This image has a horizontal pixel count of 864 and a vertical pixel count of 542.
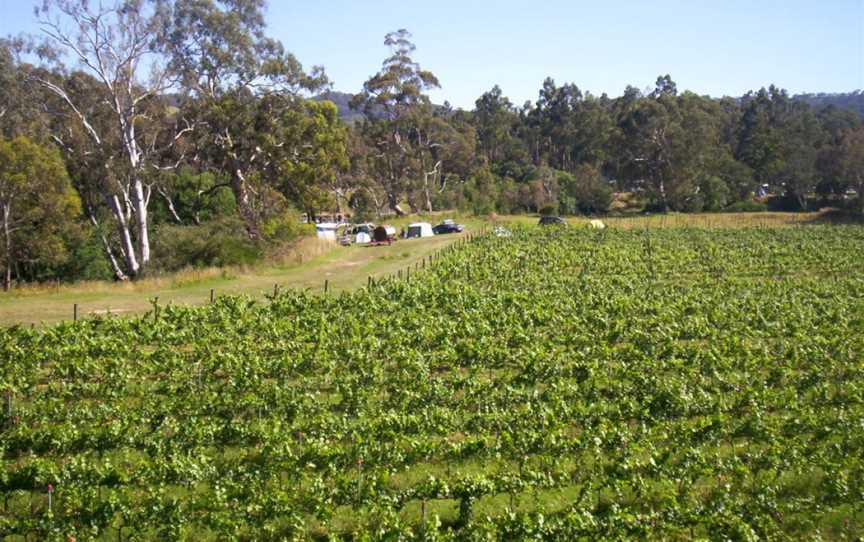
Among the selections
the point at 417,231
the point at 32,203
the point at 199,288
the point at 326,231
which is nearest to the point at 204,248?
the point at 199,288

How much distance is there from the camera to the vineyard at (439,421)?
29.4ft

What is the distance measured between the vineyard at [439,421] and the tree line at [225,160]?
45.0 feet

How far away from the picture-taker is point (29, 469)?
9.95 metres

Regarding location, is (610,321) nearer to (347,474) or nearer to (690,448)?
(690,448)

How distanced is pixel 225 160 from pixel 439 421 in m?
32.1

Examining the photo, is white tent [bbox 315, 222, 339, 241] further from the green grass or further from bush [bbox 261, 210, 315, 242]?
the green grass

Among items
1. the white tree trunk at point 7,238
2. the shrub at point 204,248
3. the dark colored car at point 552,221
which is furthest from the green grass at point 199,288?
the dark colored car at point 552,221

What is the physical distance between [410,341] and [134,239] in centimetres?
2739

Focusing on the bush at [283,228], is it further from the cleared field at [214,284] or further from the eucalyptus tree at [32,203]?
the eucalyptus tree at [32,203]

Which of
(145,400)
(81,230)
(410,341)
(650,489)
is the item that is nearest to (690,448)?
(650,489)

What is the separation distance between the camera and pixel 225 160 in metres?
40.5

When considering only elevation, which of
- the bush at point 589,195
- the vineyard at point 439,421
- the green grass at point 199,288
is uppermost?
the bush at point 589,195

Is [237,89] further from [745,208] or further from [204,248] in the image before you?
[745,208]

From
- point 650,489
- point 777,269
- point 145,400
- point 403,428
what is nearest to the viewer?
point 650,489
